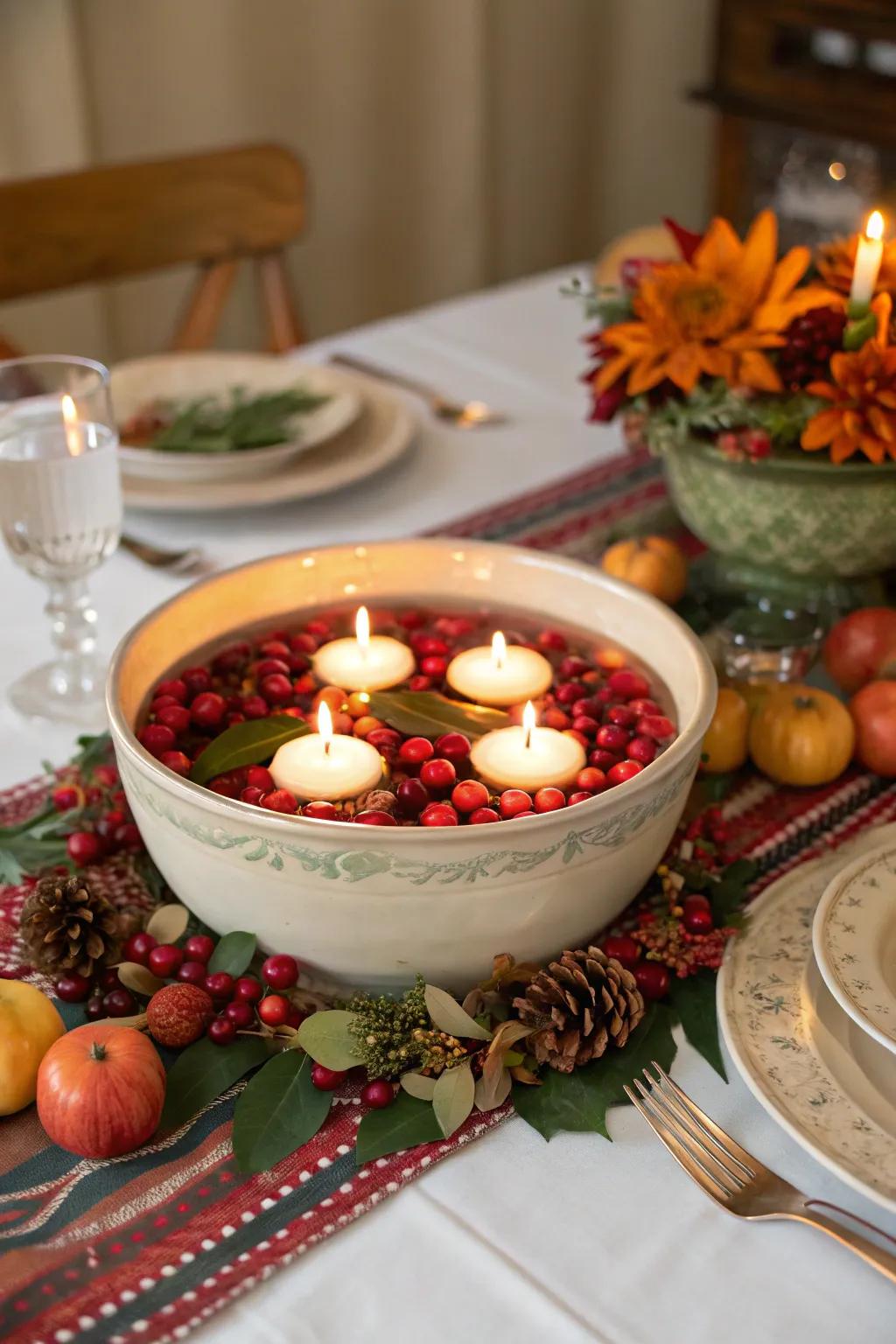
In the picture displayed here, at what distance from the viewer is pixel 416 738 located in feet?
2.30

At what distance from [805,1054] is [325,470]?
712 mm

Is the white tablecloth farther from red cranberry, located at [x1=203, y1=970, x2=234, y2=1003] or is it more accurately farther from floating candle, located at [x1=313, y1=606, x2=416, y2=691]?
floating candle, located at [x1=313, y1=606, x2=416, y2=691]

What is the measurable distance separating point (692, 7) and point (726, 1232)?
295 centimetres

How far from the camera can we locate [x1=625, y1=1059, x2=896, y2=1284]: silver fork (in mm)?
527

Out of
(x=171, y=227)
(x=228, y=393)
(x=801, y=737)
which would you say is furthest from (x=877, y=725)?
(x=171, y=227)

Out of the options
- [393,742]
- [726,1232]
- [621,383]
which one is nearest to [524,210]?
[621,383]

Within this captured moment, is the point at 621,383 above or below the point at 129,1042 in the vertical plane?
above

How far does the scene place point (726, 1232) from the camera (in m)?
0.55

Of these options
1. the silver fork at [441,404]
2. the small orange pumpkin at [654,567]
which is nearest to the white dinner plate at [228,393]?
the silver fork at [441,404]

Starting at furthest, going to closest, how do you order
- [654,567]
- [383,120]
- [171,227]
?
[383,120] < [171,227] < [654,567]

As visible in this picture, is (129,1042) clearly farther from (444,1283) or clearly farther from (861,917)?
(861,917)

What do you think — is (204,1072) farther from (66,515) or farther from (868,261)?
(868,261)

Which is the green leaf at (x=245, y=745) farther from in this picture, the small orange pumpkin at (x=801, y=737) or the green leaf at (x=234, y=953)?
the small orange pumpkin at (x=801, y=737)

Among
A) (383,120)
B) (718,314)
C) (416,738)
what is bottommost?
(383,120)
